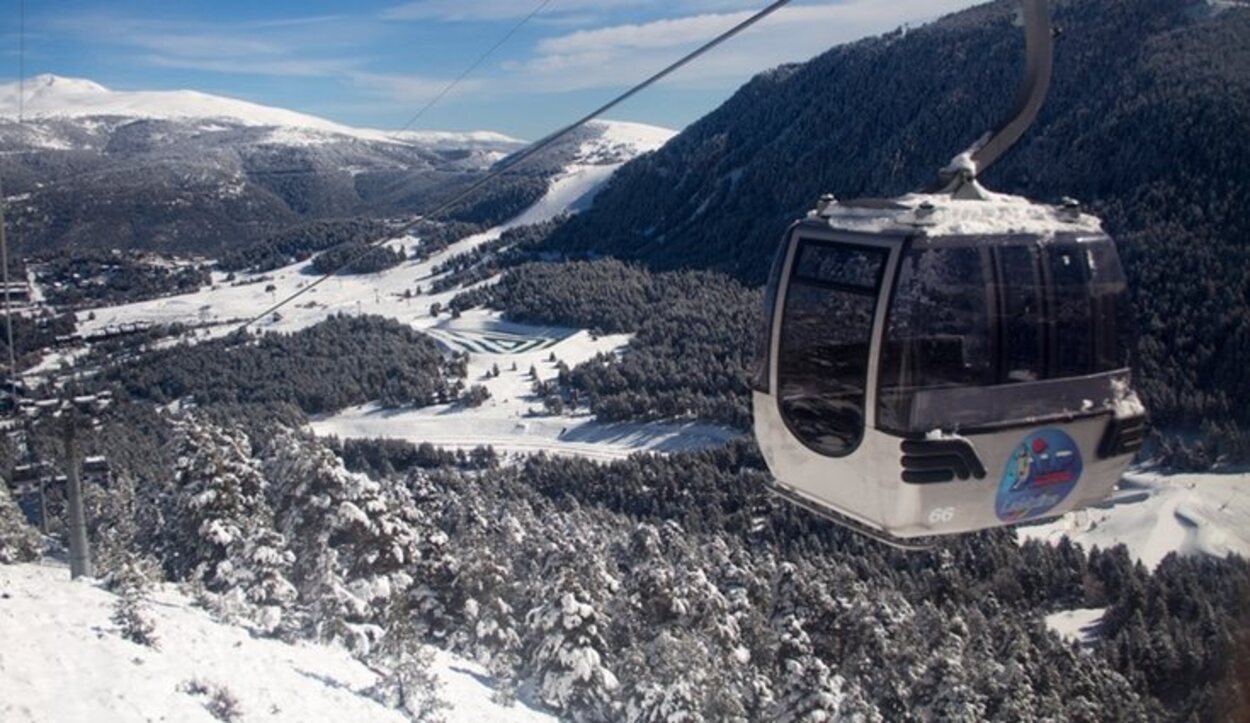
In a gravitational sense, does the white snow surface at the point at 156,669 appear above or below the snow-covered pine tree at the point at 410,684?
above

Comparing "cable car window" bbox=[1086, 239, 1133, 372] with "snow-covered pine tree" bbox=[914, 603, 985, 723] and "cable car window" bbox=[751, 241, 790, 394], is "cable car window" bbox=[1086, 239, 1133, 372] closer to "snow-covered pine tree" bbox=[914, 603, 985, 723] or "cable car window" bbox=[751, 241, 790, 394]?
"cable car window" bbox=[751, 241, 790, 394]

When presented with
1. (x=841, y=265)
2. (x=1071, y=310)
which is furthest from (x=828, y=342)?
(x=1071, y=310)

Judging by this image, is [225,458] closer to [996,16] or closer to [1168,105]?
[1168,105]

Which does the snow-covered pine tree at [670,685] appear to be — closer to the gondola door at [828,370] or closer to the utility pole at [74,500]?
the utility pole at [74,500]

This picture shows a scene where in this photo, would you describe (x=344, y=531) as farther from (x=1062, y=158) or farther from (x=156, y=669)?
(x=1062, y=158)

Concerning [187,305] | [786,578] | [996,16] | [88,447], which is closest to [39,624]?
[786,578]

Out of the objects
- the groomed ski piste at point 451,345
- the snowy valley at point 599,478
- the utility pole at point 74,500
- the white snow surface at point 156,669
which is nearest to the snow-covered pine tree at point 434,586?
the snowy valley at point 599,478
